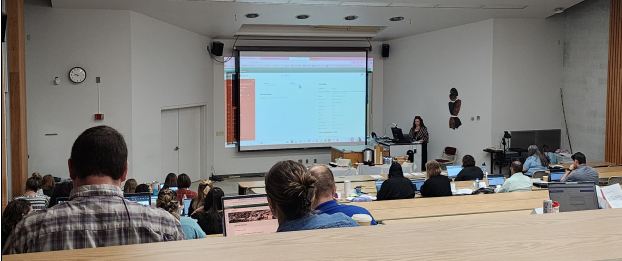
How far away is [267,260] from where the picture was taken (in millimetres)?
1223

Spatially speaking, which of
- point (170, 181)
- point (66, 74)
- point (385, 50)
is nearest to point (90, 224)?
point (170, 181)

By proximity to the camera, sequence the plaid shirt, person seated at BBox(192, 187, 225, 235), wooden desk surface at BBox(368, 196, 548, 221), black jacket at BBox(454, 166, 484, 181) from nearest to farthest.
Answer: the plaid shirt, wooden desk surface at BBox(368, 196, 548, 221), person seated at BBox(192, 187, 225, 235), black jacket at BBox(454, 166, 484, 181)

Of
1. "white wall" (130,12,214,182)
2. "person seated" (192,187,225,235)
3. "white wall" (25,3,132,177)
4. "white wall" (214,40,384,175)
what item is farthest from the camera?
"white wall" (214,40,384,175)

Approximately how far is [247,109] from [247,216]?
958 centimetres

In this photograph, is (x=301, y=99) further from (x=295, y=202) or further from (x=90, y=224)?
(x=90, y=224)

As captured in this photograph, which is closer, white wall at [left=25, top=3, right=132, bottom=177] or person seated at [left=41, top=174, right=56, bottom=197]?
person seated at [left=41, top=174, right=56, bottom=197]

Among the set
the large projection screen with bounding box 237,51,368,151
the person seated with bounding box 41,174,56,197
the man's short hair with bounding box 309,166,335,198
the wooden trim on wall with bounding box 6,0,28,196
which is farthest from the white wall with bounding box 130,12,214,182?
the man's short hair with bounding box 309,166,335,198

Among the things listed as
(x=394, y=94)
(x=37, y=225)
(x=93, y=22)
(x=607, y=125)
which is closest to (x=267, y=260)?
(x=37, y=225)

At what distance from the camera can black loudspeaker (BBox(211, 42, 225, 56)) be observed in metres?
11.6

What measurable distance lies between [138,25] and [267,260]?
26.7 feet

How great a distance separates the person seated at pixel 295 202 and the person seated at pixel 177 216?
155 centimetres

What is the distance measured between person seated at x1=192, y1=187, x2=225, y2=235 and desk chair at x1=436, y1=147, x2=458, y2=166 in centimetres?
759

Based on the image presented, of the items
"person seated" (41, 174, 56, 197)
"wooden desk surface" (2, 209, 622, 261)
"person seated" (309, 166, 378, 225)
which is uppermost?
"wooden desk surface" (2, 209, 622, 261)

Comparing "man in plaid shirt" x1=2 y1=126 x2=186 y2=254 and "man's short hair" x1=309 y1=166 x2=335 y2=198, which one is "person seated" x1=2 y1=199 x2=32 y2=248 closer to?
"man's short hair" x1=309 y1=166 x2=335 y2=198
